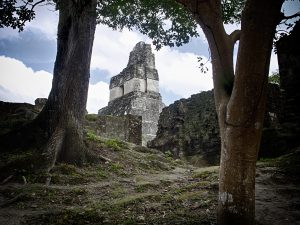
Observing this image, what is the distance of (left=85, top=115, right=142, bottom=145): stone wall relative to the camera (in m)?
13.0

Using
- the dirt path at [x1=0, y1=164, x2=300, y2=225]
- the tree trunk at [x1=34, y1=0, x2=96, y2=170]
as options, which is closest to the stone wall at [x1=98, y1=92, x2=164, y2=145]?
the tree trunk at [x1=34, y1=0, x2=96, y2=170]

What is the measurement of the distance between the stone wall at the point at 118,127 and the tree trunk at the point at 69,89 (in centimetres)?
→ 563

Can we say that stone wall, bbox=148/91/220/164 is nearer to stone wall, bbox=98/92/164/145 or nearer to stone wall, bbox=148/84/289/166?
stone wall, bbox=148/84/289/166

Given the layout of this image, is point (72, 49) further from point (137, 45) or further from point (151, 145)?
point (137, 45)

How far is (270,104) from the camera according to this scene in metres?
8.38

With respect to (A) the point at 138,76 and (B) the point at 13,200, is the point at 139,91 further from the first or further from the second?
(B) the point at 13,200

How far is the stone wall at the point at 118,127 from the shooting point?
1304 centimetres

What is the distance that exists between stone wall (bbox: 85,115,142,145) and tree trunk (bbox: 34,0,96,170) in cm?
563

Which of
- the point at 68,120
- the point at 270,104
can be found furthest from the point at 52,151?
the point at 270,104

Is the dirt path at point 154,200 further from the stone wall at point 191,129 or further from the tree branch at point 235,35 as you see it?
the stone wall at point 191,129

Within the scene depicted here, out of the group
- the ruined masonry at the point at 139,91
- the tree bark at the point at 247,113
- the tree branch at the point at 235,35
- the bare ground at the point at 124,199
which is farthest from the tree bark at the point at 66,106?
A: the ruined masonry at the point at 139,91

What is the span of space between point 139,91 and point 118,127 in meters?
9.18

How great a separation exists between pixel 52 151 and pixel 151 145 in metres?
6.47

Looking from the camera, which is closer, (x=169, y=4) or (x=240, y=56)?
(x=240, y=56)
